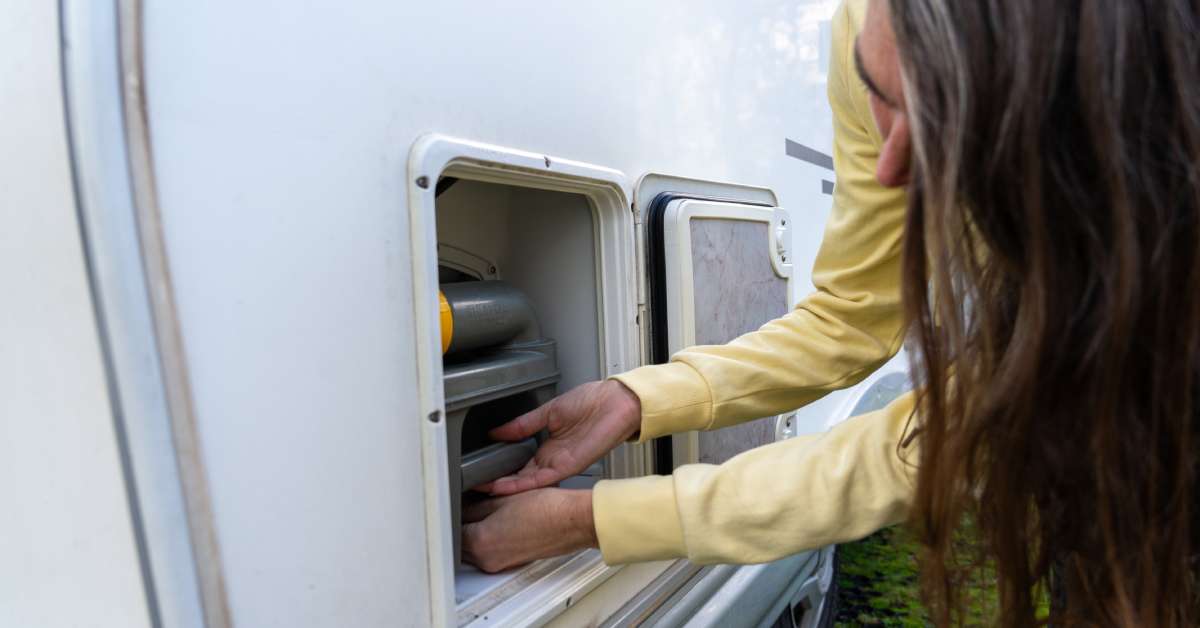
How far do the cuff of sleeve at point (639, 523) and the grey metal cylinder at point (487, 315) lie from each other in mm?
365

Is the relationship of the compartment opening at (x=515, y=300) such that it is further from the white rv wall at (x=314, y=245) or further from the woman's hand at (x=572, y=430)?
the white rv wall at (x=314, y=245)

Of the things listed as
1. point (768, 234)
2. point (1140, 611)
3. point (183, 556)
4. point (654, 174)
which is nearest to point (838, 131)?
point (654, 174)

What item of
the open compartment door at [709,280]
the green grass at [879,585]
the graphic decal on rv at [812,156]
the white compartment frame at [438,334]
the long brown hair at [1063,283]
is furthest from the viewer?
the green grass at [879,585]

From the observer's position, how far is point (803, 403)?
5.22 ft

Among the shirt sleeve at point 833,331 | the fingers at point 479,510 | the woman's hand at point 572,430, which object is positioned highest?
the shirt sleeve at point 833,331

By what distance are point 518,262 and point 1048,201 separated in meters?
1.13

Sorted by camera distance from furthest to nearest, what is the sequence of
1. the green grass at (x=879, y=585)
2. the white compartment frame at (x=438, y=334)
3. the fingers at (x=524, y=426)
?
the green grass at (x=879, y=585) → the fingers at (x=524, y=426) → the white compartment frame at (x=438, y=334)

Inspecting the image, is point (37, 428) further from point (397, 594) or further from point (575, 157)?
point (575, 157)

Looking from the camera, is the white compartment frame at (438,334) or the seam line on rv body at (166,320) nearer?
the seam line on rv body at (166,320)

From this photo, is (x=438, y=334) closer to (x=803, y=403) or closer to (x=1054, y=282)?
(x=1054, y=282)

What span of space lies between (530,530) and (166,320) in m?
0.67

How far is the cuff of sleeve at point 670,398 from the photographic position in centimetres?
137

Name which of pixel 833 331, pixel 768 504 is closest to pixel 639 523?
pixel 768 504

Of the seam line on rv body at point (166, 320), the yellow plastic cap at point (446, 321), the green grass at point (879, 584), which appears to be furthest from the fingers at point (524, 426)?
the green grass at point (879, 584)
